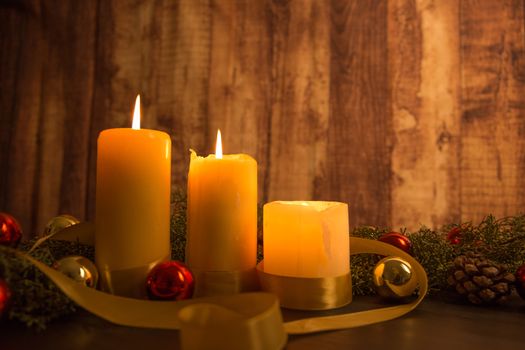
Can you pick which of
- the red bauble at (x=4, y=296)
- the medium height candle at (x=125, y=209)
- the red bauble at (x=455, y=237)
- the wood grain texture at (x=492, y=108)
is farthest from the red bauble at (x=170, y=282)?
the wood grain texture at (x=492, y=108)

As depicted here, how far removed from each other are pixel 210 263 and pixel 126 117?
2.85 feet

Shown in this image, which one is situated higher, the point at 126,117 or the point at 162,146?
the point at 126,117

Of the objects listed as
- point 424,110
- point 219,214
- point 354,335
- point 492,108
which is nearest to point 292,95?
point 424,110

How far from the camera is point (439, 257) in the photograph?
556 millimetres

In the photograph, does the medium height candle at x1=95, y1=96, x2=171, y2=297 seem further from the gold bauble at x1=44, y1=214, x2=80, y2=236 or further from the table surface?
the gold bauble at x1=44, y1=214, x2=80, y2=236

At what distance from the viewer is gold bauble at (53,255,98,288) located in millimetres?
424

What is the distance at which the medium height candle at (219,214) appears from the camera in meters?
0.48

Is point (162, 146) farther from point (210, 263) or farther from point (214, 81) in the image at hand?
point (214, 81)

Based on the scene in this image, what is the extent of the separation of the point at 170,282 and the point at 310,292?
14cm

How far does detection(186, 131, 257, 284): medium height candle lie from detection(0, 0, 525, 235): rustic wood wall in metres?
0.68

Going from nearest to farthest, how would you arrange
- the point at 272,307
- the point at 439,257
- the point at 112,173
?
the point at 272,307, the point at 112,173, the point at 439,257

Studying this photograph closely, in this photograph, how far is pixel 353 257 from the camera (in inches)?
23.0

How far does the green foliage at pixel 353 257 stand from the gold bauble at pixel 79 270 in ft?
0.06

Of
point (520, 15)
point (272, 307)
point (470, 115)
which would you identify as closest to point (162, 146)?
point (272, 307)
